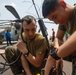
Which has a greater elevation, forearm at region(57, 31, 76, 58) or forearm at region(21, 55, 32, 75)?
forearm at region(57, 31, 76, 58)

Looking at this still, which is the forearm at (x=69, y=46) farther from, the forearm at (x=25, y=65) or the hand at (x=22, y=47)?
the forearm at (x=25, y=65)

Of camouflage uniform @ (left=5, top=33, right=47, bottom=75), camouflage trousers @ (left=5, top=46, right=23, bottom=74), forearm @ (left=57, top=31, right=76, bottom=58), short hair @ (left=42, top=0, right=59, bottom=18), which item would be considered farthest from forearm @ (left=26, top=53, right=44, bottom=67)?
forearm @ (left=57, top=31, right=76, bottom=58)

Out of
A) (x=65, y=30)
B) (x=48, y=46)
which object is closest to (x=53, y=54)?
(x=65, y=30)

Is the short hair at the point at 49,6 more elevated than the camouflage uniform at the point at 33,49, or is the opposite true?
the short hair at the point at 49,6

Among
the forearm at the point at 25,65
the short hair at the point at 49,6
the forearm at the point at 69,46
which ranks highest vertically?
the short hair at the point at 49,6

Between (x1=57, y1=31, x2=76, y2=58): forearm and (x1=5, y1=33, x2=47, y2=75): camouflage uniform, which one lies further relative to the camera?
(x1=5, y1=33, x2=47, y2=75): camouflage uniform

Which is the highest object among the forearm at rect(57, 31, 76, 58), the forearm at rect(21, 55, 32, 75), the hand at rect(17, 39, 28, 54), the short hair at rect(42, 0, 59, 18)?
the short hair at rect(42, 0, 59, 18)

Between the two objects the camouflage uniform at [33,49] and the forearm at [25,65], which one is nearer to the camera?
the camouflage uniform at [33,49]

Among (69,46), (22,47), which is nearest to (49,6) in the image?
(69,46)

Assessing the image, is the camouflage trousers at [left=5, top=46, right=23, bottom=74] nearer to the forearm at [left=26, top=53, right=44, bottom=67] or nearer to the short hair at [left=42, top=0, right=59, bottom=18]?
the forearm at [left=26, top=53, right=44, bottom=67]

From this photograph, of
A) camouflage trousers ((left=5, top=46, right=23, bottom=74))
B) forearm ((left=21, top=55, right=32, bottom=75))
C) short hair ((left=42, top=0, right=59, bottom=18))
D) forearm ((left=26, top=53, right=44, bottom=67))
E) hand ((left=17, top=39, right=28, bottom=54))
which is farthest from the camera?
camouflage trousers ((left=5, top=46, right=23, bottom=74))

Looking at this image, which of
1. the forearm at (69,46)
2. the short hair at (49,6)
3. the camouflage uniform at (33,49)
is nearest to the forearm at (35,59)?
the camouflage uniform at (33,49)

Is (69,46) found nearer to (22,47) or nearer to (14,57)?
(22,47)

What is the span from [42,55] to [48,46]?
15cm
